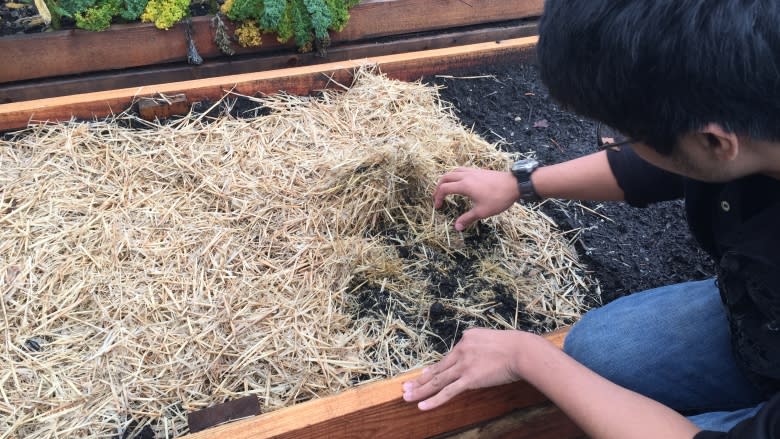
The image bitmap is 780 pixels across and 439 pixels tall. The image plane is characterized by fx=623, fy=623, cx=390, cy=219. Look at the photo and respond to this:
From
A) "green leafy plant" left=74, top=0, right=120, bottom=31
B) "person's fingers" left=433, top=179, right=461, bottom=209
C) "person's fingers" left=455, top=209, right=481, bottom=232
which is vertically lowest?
"person's fingers" left=455, top=209, right=481, bottom=232

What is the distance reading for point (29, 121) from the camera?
2275mm

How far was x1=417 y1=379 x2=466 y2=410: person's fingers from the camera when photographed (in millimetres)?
1388

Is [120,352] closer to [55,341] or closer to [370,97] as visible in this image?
[55,341]

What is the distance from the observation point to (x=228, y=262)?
1853 mm

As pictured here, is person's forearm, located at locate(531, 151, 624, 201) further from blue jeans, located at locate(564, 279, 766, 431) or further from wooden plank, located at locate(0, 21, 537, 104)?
wooden plank, located at locate(0, 21, 537, 104)

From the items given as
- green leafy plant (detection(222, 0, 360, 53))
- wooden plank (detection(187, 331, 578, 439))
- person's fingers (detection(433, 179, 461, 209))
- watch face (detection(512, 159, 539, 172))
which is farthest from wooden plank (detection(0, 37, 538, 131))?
wooden plank (detection(187, 331, 578, 439))

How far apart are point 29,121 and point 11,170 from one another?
267mm

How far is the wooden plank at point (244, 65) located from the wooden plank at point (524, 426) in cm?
189

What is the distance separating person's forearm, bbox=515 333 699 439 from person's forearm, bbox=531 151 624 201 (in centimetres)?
53

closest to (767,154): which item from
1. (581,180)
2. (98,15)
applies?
(581,180)

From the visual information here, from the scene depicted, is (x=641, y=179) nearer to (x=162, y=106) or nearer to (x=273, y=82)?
(x=273, y=82)

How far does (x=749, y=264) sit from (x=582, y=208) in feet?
→ 3.43

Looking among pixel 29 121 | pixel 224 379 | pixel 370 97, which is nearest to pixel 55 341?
pixel 224 379

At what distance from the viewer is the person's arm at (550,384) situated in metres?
1.19
